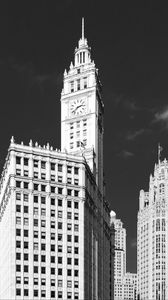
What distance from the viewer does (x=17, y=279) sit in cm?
19988

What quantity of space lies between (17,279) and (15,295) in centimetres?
429

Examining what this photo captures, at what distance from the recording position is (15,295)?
198375 millimetres
